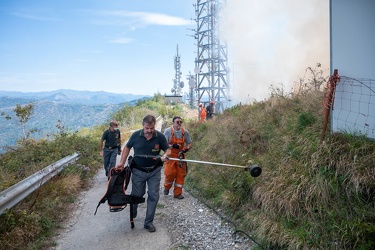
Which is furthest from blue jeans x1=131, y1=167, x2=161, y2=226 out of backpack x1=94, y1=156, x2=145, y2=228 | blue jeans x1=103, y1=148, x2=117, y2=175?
blue jeans x1=103, y1=148, x2=117, y2=175

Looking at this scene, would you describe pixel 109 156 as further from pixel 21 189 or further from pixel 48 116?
pixel 48 116

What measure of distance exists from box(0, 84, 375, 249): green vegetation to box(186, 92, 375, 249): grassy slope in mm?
12

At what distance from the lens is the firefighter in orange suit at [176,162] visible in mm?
7465

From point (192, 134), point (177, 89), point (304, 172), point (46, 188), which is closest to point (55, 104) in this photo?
point (177, 89)

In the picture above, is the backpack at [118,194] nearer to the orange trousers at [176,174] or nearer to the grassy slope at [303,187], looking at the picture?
the grassy slope at [303,187]

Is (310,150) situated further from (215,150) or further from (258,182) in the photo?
(215,150)

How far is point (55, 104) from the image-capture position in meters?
63.4

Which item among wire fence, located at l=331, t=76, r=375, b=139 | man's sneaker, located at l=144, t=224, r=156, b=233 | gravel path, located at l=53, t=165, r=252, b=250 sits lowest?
gravel path, located at l=53, t=165, r=252, b=250

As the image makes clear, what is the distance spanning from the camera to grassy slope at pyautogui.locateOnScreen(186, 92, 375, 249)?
12.6ft

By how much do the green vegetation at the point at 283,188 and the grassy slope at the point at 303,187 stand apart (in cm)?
1

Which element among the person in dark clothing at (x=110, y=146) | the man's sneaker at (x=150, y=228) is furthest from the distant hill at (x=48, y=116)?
the man's sneaker at (x=150, y=228)

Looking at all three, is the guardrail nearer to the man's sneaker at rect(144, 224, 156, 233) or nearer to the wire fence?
the man's sneaker at rect(144, 224, 156, 233)

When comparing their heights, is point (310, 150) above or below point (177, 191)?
above

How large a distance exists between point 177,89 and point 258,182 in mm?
45320
